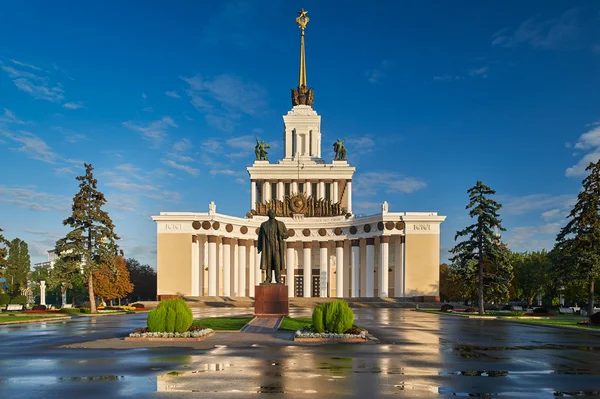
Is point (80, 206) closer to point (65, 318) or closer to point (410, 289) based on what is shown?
point (65, 318)

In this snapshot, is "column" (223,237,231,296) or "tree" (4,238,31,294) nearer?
"column" (223,237,231,296)

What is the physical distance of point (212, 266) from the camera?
74.1 m

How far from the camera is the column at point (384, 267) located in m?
74.1

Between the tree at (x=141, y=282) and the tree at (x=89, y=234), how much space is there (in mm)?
46180

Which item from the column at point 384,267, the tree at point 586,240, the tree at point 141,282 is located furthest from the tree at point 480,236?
the tree at point 141,282

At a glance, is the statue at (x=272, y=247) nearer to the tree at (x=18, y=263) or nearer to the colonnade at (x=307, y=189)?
the tree at (x=18, y=263)

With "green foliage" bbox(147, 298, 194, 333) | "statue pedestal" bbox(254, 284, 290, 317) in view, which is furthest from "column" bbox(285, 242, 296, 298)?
"green foliage" bbox(147, 298, 194, 333)

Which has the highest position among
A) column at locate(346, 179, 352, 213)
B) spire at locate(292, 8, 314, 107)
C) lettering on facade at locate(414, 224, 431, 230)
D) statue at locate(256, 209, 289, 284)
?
spire at locate(292, 8, 314, 107)

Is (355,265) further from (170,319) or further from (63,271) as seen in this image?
(170,319)

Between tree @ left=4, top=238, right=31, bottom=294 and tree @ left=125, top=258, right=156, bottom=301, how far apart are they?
17.2m

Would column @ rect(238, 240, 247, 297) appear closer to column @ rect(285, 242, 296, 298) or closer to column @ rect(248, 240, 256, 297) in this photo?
column @ rect(248, 240, 256, 297)

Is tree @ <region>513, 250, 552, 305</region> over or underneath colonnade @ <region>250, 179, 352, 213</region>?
underneath

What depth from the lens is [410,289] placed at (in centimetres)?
7325

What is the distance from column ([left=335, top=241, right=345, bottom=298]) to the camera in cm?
7988
